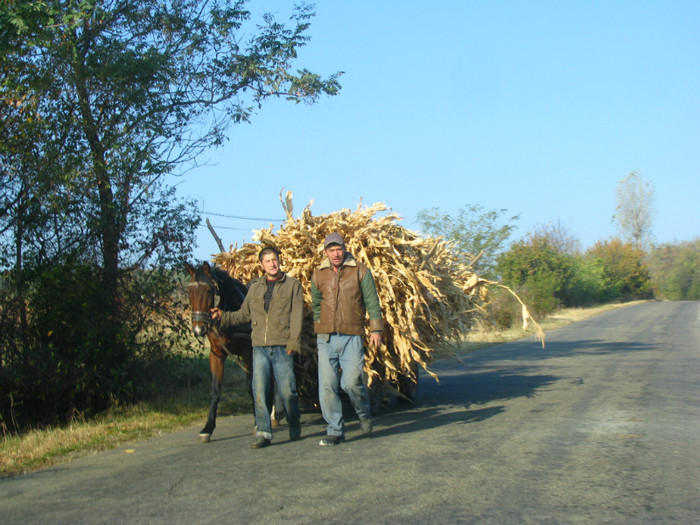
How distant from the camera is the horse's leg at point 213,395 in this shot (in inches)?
297

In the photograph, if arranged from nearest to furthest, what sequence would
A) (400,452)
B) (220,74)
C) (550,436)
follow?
(400,452) → (550,436) → (220,74)

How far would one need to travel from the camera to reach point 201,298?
23.6 feet

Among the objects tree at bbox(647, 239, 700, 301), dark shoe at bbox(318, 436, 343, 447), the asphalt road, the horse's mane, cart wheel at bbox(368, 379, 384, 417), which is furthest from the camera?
tree at bbox(647, 239, 700, 301)

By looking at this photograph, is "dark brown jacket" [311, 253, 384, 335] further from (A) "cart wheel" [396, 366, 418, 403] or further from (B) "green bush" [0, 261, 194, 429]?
(B) "green bush" [0, 261, 194, 429]

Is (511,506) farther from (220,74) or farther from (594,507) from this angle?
(220,74)

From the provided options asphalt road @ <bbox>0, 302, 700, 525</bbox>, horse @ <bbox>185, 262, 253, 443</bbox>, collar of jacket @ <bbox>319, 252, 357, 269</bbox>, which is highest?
collar of jacket @ <bbox>319, 252, 357, 269</bbox>

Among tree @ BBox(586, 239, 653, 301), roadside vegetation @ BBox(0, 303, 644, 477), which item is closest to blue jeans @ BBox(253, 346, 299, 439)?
roadside vegetation @ BBox(0, 303, 644, 477)

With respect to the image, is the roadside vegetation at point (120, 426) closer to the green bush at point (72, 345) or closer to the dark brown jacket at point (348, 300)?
the green bush at point (72, 345)

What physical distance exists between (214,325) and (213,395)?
850 mm

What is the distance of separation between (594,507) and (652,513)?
1.16 feet

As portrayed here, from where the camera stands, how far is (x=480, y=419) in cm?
820

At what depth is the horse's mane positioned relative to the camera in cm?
779

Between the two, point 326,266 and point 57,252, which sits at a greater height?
point 57,252

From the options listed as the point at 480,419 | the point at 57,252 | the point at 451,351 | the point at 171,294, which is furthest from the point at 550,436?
the point at 57,252
